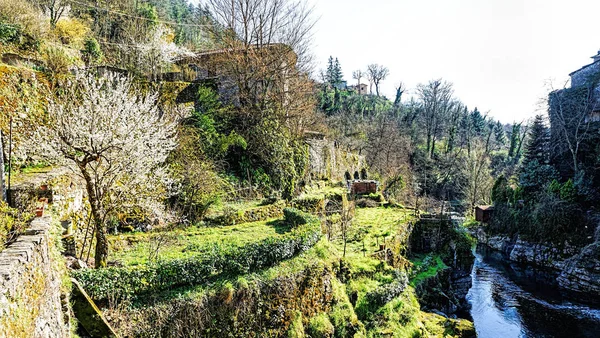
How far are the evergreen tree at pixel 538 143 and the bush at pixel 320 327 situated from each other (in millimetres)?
33346

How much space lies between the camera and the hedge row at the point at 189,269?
318 inches

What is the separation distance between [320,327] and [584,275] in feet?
71.2

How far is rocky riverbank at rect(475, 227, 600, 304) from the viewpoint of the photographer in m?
22.2

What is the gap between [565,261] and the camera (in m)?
25.1

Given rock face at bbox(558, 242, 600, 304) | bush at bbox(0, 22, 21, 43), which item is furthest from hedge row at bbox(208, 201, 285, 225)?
rock face at bbox(558, 242, 600, 304)

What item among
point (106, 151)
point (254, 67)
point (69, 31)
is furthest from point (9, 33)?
point (106, 151)

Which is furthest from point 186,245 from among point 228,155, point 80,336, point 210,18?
point 210,18

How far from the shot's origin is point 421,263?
2061 cm

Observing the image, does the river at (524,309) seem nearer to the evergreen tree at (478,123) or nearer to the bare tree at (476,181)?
the bare tree at (476,181)

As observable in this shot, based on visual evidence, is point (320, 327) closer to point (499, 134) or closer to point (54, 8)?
point (54, 8)

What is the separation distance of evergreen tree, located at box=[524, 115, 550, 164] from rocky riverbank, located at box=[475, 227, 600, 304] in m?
9.99

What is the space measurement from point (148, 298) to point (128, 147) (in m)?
4.34

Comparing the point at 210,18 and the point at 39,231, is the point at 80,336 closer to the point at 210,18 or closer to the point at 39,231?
the point at 39,231

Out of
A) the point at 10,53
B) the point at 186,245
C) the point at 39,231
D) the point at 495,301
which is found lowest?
the point at 495,301
